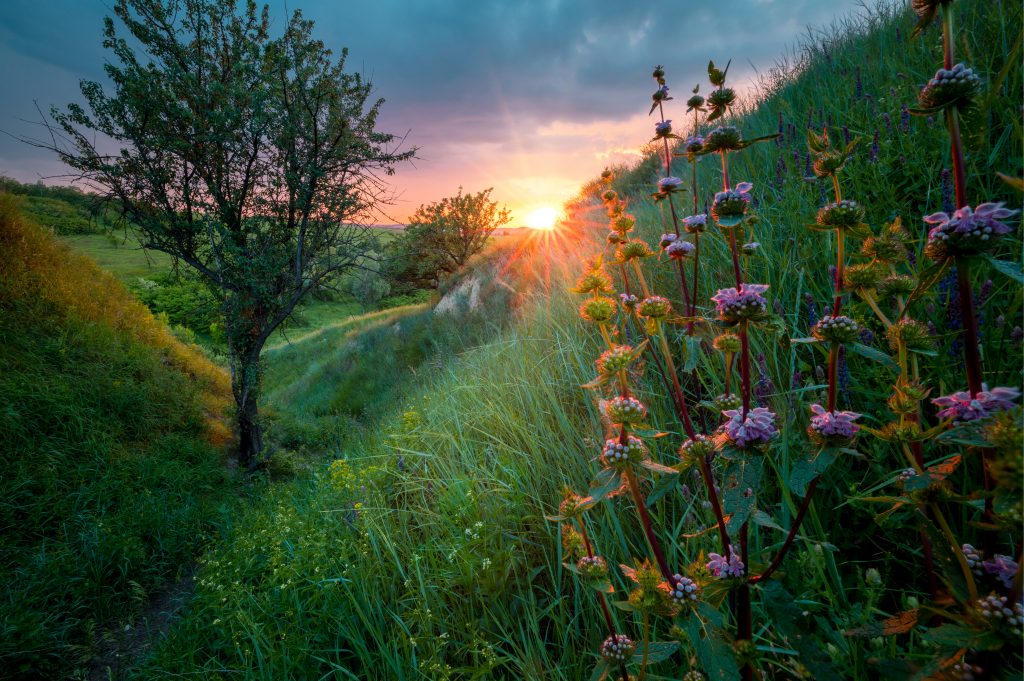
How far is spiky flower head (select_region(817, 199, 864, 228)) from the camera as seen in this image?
3.25ft

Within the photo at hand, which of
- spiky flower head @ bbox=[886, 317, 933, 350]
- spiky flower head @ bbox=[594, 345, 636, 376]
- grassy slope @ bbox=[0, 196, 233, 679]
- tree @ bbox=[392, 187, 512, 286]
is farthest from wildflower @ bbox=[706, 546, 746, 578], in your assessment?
tree @ bbox=[392, 187, 512, 286]

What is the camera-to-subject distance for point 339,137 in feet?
27.9

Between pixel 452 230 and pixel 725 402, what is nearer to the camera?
pixel 725 402

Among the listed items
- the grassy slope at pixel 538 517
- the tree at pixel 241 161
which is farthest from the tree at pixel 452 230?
the grassy slope at pixel 538 517

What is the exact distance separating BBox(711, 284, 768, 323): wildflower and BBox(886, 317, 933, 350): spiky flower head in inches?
10.8

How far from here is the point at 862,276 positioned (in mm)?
1019

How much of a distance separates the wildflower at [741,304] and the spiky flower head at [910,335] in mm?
275

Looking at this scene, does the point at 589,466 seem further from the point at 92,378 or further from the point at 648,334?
the point at 92,378

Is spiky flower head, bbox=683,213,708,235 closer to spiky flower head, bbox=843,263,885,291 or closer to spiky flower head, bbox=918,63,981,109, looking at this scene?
spiky flower head, bbox=843,263,885,291

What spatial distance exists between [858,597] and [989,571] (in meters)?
0.94

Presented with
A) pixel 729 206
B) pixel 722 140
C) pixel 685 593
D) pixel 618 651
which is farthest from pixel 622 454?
pixel 722 140

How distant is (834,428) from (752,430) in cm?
16

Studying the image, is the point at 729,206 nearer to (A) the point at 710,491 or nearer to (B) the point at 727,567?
(A) the point at 710,491

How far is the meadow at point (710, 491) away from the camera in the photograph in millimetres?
954
